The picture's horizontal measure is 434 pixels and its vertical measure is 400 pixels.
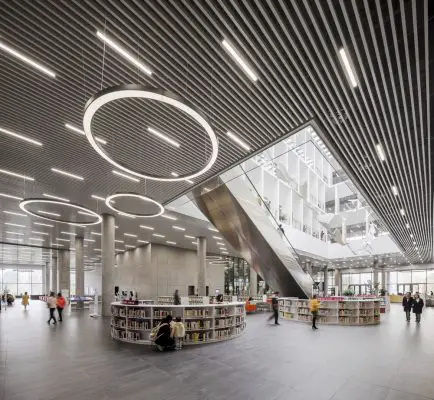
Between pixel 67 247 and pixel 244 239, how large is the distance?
84.0 feet

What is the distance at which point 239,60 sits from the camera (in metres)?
7.01

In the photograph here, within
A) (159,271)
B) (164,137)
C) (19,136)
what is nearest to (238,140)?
(164,137)

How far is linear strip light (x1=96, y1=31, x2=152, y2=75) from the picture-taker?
256 inches

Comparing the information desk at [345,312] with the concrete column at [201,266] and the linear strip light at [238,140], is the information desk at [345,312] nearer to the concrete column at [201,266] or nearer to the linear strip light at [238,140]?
the concrete column at [201,266]

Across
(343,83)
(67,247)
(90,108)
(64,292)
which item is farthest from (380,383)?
(67,247)

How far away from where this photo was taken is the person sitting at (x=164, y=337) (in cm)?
1049

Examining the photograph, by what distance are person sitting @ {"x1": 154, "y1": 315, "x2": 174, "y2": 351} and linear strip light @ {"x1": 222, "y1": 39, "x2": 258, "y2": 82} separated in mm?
7587

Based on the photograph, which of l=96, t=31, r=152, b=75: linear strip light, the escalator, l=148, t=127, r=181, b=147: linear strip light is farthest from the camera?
the escalator

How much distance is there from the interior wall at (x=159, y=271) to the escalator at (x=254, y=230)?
1548cm

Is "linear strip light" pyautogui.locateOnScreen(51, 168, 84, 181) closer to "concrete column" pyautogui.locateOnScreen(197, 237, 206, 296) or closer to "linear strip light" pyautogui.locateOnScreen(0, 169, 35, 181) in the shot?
"linear strip light" pyautogui.locateOnScreen(0, 169, 35, 181)

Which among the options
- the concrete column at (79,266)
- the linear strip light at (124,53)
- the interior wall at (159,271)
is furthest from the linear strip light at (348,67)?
the interior wall at (159,271)

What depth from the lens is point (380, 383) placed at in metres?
7.54

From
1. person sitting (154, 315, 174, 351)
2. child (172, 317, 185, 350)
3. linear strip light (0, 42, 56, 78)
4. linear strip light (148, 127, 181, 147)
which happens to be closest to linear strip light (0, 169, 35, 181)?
linear strip light (148, 127, 181, 147)

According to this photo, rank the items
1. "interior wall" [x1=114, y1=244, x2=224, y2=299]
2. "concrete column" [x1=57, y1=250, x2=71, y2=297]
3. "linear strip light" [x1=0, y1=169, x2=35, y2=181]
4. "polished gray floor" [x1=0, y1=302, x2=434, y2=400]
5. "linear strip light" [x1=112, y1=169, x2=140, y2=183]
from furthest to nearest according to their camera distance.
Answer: "concrete column" [x1=57, y1=250, x2=71, y2=297]
"interior wall" [x1=114, y1=244, x2=224, y2=299]
"linear strip light" [x1=112, y1=169, x2=140, y2=183]
"linear strip light" [x1=0, y1=169, x2=35, y2=181]
"polished gray floor" [x1=0, y1=302, x2=434, y2=400]
